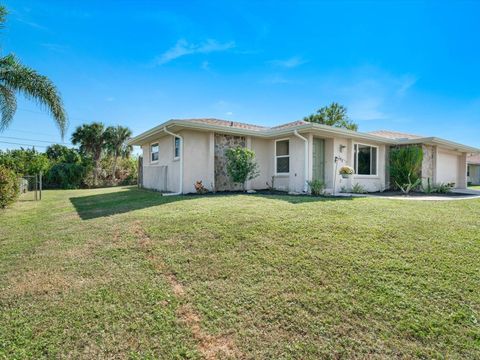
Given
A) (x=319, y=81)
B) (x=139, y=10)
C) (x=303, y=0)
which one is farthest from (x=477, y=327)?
(x=319, y=81)

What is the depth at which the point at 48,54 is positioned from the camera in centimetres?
1212

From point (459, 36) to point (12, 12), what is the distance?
16908mm

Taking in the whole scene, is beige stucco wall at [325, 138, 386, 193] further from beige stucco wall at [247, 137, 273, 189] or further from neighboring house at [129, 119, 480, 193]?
beige stucco wall at [247, 137, 273, 189]

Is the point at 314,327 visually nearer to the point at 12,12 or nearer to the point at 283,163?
the point at 283,163

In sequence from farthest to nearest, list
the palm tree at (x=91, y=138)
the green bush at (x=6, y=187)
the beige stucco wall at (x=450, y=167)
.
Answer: the palm tree at (x=91, y=138)
the beige stucco wall at (x=450, y=167)
the green bush at (x=6, y=187)

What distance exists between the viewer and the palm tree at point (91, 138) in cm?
2594

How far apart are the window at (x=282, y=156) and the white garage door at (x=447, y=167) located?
33.9 ft

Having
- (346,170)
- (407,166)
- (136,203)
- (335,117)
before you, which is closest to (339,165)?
(346,170)

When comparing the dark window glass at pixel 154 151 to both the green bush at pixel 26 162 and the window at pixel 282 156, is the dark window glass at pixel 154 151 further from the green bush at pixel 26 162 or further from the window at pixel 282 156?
the green bush at pixel 26 162

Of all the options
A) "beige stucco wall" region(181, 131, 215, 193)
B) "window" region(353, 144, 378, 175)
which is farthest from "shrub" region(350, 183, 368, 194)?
"beige stucco wall" region(181, 131, 215, 193)

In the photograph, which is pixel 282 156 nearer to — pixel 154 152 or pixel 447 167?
pixel 154 152

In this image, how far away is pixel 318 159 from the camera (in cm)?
1232

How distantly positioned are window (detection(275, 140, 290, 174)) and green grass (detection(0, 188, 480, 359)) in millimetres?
6586

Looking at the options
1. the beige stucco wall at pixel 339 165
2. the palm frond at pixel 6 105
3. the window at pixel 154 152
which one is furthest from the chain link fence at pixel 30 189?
the beige stucco wall at pixel 339 165
